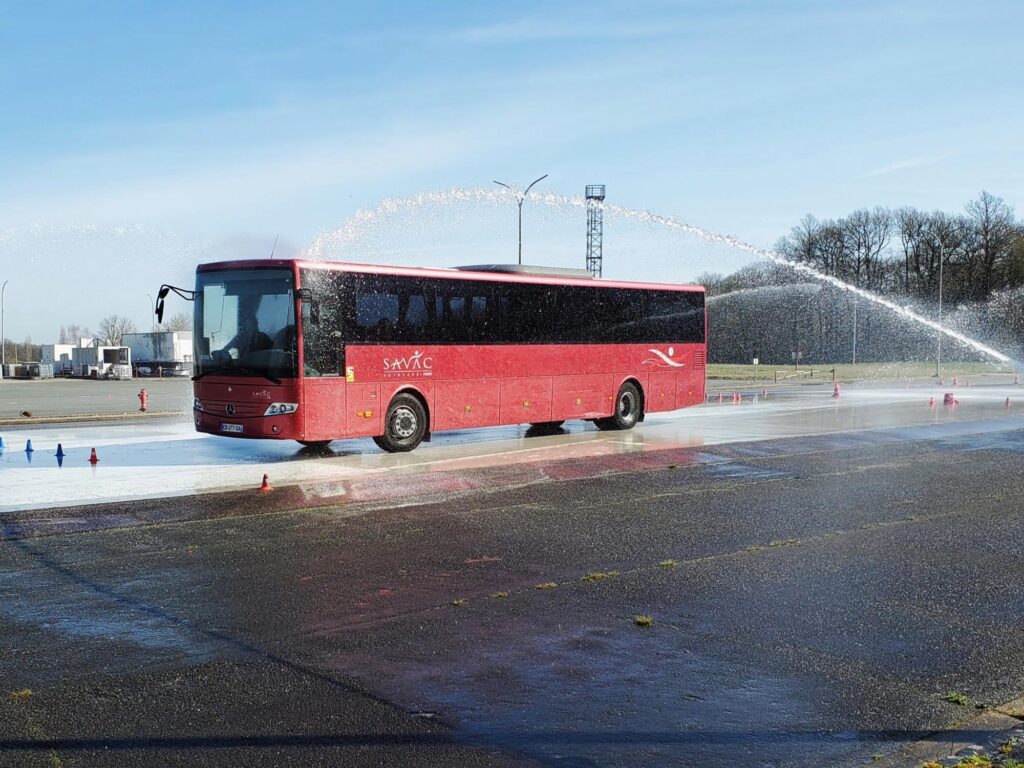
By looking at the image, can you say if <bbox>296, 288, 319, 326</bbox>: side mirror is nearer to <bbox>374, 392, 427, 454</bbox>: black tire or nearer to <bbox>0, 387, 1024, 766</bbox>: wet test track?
<bbox>374, 392, 427, 454</bbox>: black tire

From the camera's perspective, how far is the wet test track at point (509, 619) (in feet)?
15.9

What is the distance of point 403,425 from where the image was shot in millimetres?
17375

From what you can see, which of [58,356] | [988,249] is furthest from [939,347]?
[58,356]

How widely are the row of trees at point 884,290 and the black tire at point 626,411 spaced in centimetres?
5665

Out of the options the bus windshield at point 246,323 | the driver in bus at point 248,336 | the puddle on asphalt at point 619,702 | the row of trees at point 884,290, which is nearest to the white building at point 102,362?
the row of trees at point 884,290

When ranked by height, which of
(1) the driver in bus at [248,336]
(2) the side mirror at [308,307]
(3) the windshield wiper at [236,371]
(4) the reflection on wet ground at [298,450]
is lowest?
(4) the reflection on wet ground at [298,450]

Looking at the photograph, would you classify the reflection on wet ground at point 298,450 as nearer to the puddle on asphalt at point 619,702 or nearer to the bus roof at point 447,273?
the bus roof at point 447,273

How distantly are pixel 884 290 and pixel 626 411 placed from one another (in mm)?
71570

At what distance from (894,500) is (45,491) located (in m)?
10.6

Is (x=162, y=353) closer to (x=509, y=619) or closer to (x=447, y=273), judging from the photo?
(x=447, y=273)

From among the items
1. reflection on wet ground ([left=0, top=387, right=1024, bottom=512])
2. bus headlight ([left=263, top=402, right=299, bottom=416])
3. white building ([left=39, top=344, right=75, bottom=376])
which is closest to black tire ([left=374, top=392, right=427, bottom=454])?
reflection on wet ground ([left=0, top=387, right=1024, bottom=512])

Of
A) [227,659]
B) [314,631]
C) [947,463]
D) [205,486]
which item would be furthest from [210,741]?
[947,463]

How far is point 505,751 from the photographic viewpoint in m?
4.62

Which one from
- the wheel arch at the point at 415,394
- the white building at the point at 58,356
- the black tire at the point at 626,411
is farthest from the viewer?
the white building at the point at 58,356
